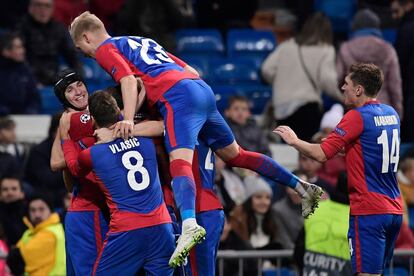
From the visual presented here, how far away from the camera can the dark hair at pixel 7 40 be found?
15.4 m

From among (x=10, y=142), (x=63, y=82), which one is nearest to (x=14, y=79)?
(x=10, y=142)

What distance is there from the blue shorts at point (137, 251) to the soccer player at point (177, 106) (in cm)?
33

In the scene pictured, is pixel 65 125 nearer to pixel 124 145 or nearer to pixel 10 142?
pixel 124 145

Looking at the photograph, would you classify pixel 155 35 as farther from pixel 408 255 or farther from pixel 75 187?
pixel 75 187

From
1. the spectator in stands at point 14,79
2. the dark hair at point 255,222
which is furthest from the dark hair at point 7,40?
the dark hair at point 255,222

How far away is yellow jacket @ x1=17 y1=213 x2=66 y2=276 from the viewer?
42.9ft

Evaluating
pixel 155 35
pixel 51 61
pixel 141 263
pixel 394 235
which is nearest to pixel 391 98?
pixel 155 35

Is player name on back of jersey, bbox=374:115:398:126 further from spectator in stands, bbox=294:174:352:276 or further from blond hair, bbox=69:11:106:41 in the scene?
blond hair, bbox=69:11:106:41

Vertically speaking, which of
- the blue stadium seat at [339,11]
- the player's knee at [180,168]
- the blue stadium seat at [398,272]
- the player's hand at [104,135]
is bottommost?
the blue stadium seat at [398,272]

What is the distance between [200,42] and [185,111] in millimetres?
6879

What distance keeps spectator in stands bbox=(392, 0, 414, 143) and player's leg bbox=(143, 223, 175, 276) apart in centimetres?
605

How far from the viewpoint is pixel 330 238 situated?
12492 millimetres

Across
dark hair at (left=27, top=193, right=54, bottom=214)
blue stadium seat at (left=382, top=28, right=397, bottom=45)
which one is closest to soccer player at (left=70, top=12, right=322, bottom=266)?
dark hair at (left=27, top=193, right=54, bottom=214)

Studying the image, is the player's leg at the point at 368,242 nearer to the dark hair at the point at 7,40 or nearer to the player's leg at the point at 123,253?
the player's leg at the point at 123,253
